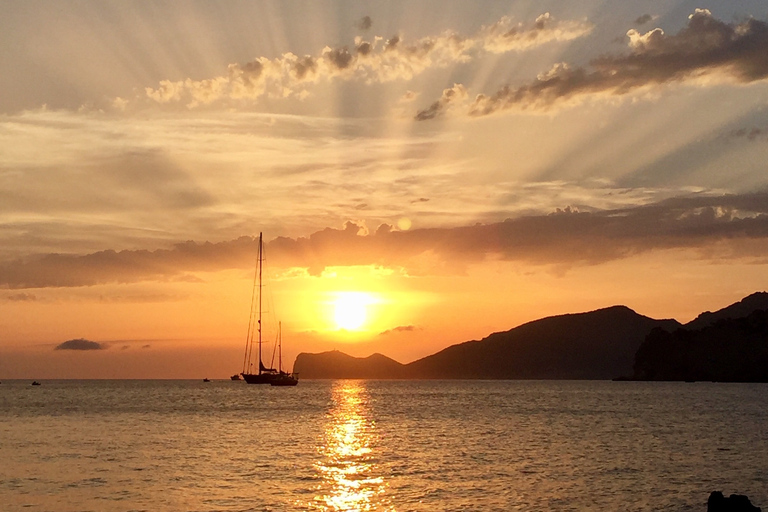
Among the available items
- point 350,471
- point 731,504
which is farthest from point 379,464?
point 731,504

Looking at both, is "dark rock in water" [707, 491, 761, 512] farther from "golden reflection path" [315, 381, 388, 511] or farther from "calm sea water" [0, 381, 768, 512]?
"golden reflection path" [315, 381, 388, 511]

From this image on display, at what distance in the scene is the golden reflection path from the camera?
148ft

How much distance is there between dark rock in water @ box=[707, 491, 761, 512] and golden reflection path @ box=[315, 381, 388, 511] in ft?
53.7

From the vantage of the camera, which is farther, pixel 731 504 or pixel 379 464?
pixel 379 464

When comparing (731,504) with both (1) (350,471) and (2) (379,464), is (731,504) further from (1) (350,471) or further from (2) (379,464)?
(2) (379,464)

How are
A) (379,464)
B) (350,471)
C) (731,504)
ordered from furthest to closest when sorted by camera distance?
(379,464) < (350,471) < (731,504)

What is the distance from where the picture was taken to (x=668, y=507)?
44656 millimetres

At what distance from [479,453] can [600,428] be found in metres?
33.9

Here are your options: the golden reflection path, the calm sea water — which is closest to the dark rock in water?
the calm sea water

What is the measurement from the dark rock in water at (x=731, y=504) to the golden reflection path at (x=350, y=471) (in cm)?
1636

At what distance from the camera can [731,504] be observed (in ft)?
123

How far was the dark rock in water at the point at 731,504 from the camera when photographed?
3719cm

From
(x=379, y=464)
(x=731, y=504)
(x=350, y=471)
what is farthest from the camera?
(x=379, y=464)

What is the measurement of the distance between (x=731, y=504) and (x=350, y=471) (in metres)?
27.8
